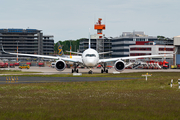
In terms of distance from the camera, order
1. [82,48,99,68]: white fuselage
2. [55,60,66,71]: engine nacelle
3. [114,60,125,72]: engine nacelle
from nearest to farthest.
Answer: [82,48,99,68]: white fuselage
[55,60,66,71]: engine nacelle
[114,60,125,72]: engine nacelle

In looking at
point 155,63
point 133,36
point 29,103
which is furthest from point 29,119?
point 133,36

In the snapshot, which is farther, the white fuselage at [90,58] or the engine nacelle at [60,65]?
the engine nacelle at [60,65]

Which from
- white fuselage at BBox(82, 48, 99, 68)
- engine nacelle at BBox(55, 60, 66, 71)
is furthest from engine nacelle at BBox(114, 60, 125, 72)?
engine nacelle at BBox(55, 60, 66, 71)

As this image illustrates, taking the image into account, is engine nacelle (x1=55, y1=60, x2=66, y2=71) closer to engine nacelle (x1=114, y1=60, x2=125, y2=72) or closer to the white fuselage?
the white fuselage

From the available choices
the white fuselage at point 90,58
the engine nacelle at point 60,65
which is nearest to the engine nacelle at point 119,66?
the white fuselage at point 90,58

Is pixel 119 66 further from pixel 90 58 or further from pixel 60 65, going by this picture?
pixel 60 65

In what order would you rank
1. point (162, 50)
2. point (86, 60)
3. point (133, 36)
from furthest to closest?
point (133, 36), point (162, 50), point (86, 60)

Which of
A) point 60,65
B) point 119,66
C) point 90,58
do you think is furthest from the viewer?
point 119,66

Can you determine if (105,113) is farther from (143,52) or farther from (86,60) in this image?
(143,52)

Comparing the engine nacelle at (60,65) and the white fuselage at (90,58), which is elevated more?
the white fuselage at (90,58)

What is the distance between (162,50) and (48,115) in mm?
142338

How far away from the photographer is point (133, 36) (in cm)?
19662

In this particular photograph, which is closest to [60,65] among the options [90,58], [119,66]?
[90,58]

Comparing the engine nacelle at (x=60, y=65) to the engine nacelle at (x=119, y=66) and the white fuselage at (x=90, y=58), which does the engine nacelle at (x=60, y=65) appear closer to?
the white fuselage at (x=90, y=58)
